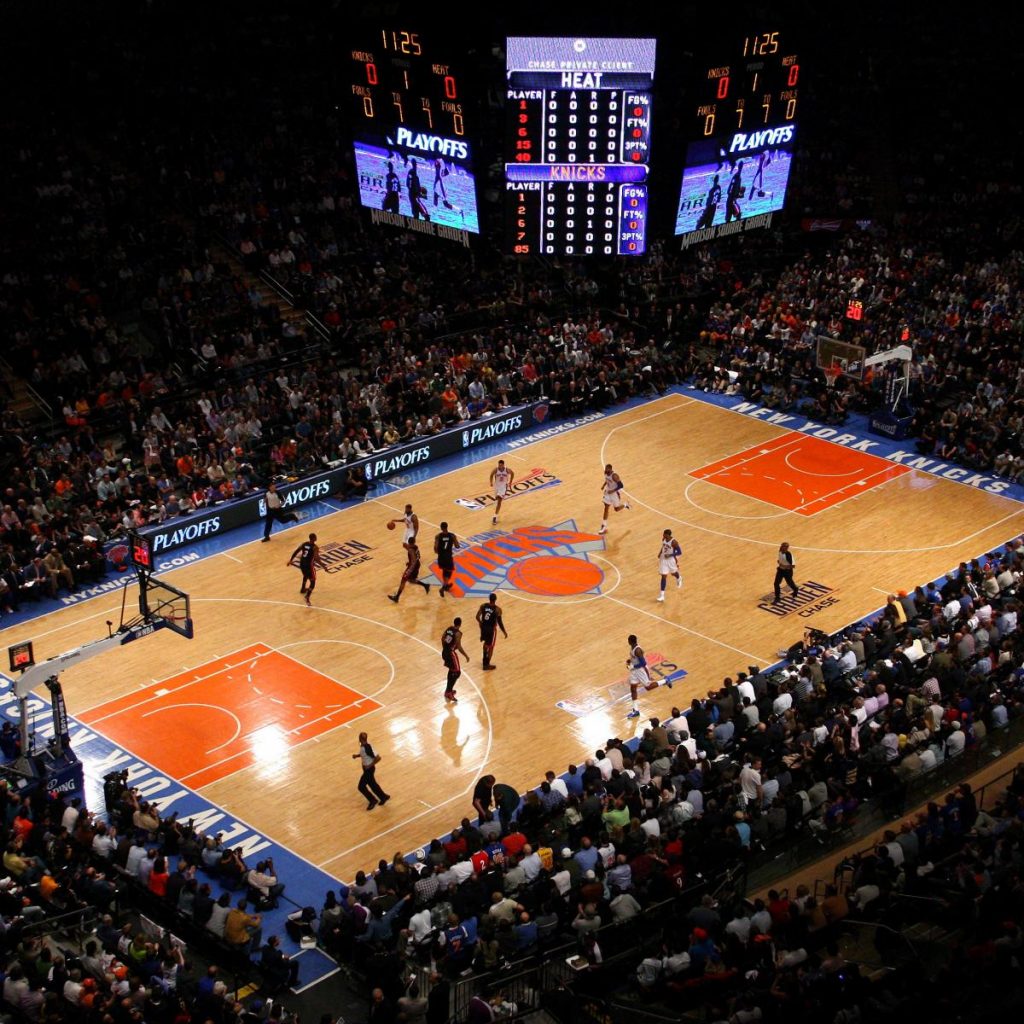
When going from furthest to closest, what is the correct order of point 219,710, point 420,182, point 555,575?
1. point 420,182
2. point 555,575
3. point 219,710

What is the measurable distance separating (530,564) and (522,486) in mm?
4718

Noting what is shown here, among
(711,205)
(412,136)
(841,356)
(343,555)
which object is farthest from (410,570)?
(711,205)

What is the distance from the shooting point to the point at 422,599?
33719 mm

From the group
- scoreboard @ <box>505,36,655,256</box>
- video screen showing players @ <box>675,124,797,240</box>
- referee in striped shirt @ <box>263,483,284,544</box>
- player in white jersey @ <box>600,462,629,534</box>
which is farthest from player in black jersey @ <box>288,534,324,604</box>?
video screen showing players @ <box>675,124,797,240</box>

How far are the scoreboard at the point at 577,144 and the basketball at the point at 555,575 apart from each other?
11.1 m

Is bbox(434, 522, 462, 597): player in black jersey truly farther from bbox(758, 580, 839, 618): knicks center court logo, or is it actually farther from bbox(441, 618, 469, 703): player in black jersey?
bbox(758, 580, 839, 618): knicks center court logo

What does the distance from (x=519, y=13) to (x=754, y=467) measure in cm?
1377

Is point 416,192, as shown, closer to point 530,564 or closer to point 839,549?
point 530,564

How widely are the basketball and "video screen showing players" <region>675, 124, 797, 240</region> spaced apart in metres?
Answer: 13.4

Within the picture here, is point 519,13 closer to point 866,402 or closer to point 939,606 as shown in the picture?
point 866,402

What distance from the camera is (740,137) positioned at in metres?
44.0

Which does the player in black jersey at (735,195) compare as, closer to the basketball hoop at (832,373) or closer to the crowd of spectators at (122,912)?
the basketball hoop at (832,373)

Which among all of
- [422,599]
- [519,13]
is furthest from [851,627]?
[519,13]

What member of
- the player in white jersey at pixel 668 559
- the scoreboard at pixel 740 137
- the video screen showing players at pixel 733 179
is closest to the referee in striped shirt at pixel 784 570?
the player in white jersey at pixel 668 559
